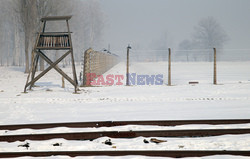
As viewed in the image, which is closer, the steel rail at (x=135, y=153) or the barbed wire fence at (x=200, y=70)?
the steel rail at (x=135, y=153)

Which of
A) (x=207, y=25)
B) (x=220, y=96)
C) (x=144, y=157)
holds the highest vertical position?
(x=207, y=25)

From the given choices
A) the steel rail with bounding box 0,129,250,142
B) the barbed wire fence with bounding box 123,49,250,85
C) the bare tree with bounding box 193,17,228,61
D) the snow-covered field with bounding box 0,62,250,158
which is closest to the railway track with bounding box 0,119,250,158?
the steel rail with bounding box 0,129,250,142

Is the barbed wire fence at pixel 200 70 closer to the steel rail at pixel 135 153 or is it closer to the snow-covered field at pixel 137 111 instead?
the snow-covered field at pixel 137 111

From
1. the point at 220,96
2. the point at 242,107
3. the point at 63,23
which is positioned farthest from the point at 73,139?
the point at 63,23

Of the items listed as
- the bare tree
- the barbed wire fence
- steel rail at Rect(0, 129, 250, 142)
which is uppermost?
the bare tree

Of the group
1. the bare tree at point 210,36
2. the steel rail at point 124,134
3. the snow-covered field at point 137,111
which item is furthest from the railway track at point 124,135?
the bare tree at point 210,36

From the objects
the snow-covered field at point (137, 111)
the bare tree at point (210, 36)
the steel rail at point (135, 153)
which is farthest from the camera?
the bare tree at point (210, 36)

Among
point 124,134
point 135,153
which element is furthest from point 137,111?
point 135,153

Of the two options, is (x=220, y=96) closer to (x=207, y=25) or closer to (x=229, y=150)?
(x=229, y=150)

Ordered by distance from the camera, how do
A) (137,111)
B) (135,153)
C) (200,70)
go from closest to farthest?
(135,153)
(137,111)
(200,70)

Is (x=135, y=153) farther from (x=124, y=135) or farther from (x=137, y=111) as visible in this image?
(x=137, y=111)

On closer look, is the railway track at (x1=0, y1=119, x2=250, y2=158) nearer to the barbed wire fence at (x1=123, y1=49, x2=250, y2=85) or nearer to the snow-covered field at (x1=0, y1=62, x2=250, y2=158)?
the snow-covered field at (x1=0, y1=62, x2=250, y2=158)

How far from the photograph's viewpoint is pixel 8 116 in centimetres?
726

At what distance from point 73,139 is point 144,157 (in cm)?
167
